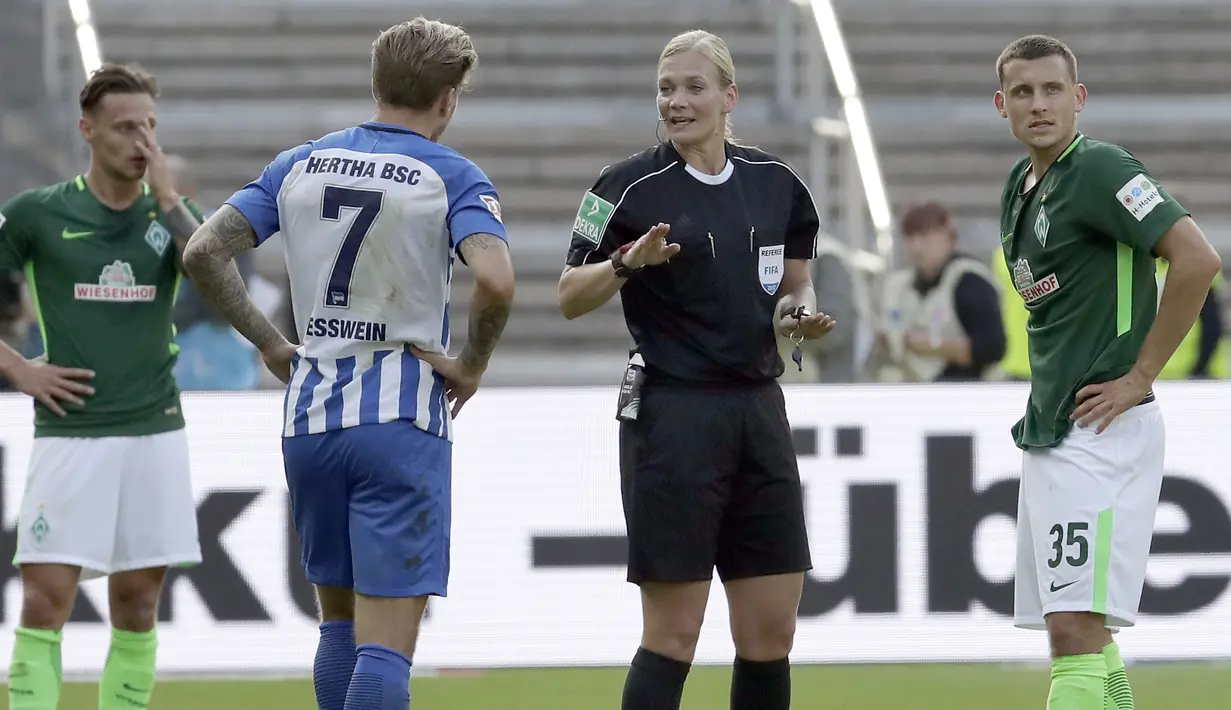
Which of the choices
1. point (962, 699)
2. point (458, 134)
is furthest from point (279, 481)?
point (458, 134)

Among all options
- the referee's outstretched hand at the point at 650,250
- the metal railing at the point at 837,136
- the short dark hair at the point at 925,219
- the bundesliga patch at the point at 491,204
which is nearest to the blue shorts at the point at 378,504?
the bundesliga patch at the point at 491,204

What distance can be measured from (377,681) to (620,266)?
1210 millimetres

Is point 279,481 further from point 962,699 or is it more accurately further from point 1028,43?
point 1028,43

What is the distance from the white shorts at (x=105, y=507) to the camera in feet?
19.3

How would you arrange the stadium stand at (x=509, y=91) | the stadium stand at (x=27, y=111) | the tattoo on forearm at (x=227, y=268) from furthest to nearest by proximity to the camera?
the stadium stand at (x=509, y=91) → the stadium stand at (x=27, y=111) → the tattoo on forearm at (x=227, y=268)

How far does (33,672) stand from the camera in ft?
18.8

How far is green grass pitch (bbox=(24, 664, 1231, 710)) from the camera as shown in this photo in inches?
283

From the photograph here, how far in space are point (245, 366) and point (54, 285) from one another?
3.74m

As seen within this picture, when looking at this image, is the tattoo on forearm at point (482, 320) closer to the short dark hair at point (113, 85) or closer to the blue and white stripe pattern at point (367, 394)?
the blue and white stripe pattern at point (367, 394)

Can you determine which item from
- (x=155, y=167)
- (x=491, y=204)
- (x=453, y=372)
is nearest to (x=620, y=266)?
(x=491, y=204)

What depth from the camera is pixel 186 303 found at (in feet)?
31.7

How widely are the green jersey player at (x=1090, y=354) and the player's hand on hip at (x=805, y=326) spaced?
24.2 inches

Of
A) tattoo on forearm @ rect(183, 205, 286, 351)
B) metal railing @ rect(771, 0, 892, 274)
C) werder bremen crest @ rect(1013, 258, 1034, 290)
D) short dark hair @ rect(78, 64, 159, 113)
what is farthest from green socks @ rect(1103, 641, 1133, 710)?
metal railing @ rect(771, 0, 892, 274)

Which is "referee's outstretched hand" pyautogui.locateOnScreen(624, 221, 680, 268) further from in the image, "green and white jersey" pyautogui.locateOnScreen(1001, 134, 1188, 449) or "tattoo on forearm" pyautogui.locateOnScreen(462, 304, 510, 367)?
"green and white jersey" pyautogui.locateOnScreen(1001, 134, 1188, 449)
